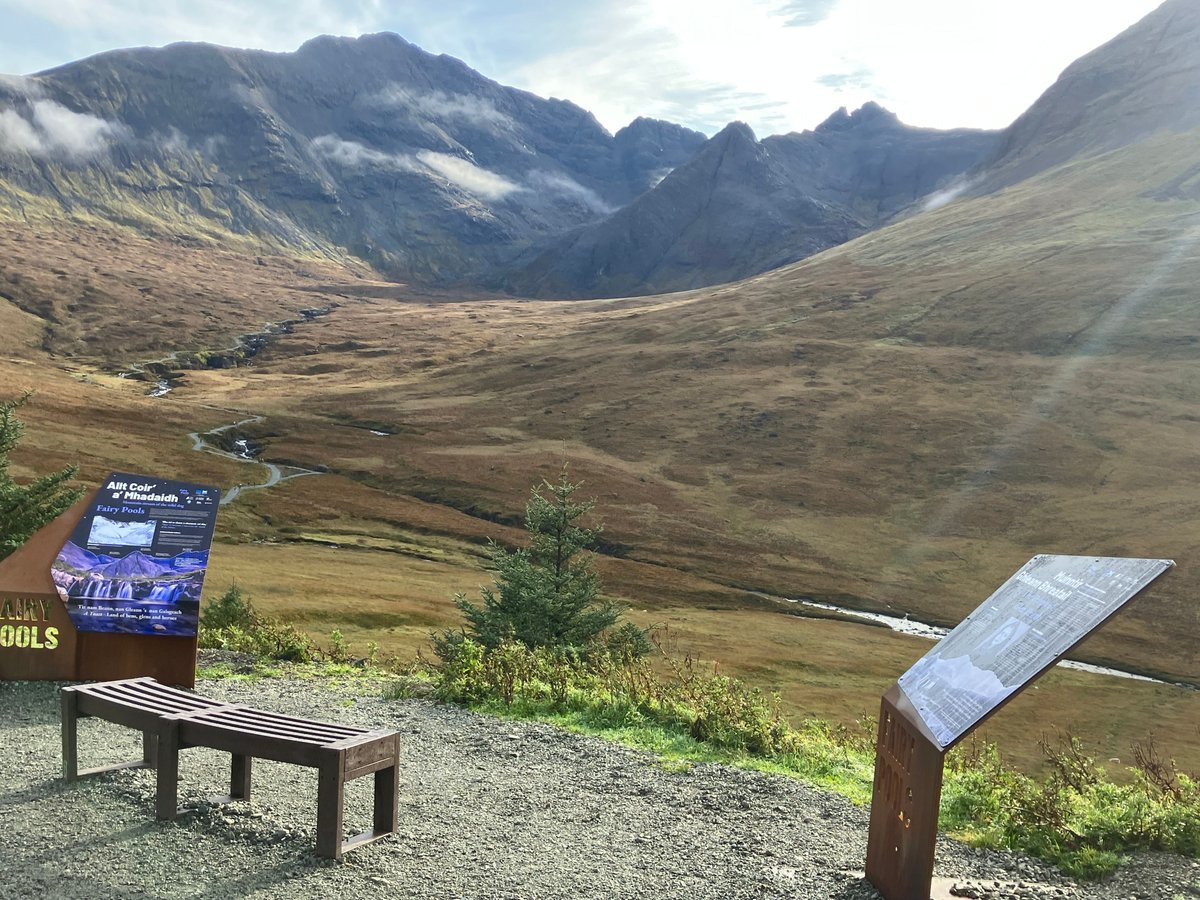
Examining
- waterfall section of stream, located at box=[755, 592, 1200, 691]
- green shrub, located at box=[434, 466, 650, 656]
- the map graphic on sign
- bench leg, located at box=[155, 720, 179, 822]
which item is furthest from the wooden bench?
waterfall section of stream, located at box=[755, 592, 1200, 691]

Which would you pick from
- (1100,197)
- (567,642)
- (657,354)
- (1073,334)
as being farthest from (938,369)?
(567,642)

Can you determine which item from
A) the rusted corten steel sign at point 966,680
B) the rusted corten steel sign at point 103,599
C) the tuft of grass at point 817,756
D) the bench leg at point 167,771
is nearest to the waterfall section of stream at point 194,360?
the rusted corten steel sign at point 103,599

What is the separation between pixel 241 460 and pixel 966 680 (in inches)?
3195

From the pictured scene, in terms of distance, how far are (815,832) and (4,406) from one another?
13863mm

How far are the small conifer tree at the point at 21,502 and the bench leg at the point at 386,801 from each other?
28.3 ft

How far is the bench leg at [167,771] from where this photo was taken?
26.0ft

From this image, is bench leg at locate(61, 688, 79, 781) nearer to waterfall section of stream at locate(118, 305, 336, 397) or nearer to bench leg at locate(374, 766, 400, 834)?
bench leg at locate(374, 766, 400, 834)

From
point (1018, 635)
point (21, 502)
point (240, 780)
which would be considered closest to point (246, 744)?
point (240, 780)

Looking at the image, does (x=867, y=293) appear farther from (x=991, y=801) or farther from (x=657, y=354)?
(x=991, y=801)

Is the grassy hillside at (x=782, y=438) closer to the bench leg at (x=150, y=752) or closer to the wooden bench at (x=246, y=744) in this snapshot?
the bench leg at (x=150, y=752)

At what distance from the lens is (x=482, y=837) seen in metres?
8.05

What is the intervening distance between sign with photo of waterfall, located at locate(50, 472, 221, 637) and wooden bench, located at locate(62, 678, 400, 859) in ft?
8.37

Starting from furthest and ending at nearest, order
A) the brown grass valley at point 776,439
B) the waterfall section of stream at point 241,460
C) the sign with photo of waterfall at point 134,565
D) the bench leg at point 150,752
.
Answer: the waterfall section of stream at point 241,460 → the brown grass valley at point 776,439 → the sign with photo of waterfall at point 134,565 → the bench leg at point 150,752

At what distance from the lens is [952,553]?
66.3 metres
